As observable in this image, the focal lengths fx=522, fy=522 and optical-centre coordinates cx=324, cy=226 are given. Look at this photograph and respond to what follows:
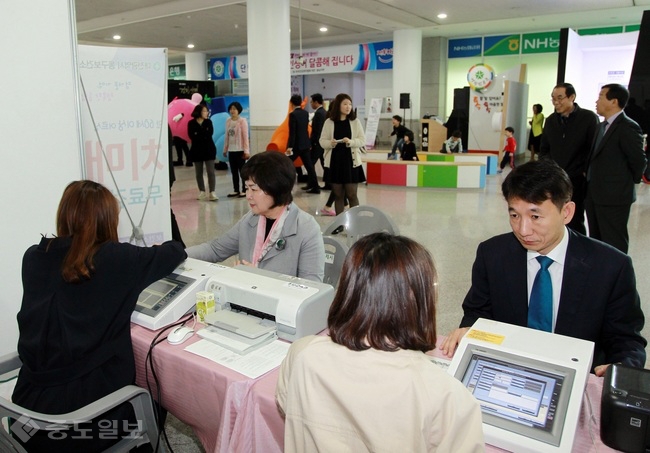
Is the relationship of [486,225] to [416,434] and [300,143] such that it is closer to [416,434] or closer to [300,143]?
[300,143]

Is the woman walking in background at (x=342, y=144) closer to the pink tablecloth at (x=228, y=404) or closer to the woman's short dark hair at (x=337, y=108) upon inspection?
the woman's short dark hair at (x=337, y=108)

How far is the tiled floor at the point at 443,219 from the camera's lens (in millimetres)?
4246

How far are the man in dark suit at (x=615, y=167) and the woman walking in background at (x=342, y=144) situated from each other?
2.53 m

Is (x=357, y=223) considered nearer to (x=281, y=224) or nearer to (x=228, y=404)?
(x=281, y=224)

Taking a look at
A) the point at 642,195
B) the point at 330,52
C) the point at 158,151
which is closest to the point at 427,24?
the point at 330,52

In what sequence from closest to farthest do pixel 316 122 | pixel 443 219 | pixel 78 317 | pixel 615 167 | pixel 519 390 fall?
pixel 519 390
pixel 78 317
pixel 615 167
pixel 443 219
pixel 316 122

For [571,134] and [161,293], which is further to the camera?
[571,134]

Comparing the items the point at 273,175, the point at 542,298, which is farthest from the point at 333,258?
the point at 542,298

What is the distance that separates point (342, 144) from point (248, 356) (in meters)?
4.50

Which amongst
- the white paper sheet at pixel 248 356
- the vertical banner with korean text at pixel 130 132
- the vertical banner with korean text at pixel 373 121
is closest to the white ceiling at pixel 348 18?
the vertical banner with korean text at pixel 373 121

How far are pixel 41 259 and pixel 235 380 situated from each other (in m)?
0.73

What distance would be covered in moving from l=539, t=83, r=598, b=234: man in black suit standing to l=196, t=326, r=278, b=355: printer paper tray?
11.0ft

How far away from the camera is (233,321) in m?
1.73

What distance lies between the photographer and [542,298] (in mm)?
Result: 1644
